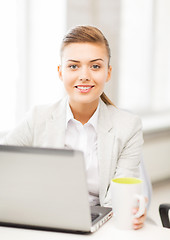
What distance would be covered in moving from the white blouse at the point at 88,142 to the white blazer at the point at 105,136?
3 cm

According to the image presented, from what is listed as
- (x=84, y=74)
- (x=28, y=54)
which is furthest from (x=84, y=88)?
(x=28, y=54)

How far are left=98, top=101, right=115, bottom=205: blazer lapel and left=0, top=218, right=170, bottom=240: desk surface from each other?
1.41ft

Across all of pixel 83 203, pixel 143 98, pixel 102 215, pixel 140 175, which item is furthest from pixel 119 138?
pixel 143 98

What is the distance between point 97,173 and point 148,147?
2.52 metres

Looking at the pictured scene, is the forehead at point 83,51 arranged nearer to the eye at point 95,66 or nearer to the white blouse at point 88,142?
the eye at point 95,66

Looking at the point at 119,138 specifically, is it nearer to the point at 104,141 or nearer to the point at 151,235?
the point at 104,141

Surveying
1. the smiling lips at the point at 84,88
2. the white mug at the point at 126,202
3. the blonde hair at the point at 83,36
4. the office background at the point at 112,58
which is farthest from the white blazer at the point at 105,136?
the office background at the point at 112,58

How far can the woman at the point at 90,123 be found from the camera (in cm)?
165

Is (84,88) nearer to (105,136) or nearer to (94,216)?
(105,136)

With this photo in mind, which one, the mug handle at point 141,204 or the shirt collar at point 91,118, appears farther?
the shirt collar at point 91,118

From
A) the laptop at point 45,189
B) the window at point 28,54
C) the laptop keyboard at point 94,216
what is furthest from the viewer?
the window at point 28,54

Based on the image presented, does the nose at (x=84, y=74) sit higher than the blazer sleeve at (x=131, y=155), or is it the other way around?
the nose at (x=84, y=74)

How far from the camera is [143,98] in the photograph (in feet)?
14.8

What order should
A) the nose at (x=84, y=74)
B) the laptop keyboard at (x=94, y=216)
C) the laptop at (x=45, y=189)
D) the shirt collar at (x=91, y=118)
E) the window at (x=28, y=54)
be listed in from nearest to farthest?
the laptop at (x=45, y=189) → the laptop keyboard at (x=94, y=216) → the nose at (x=84, y=74) → the shirt collar at (x=91, y=118) → the window at (x=28, y=54)
